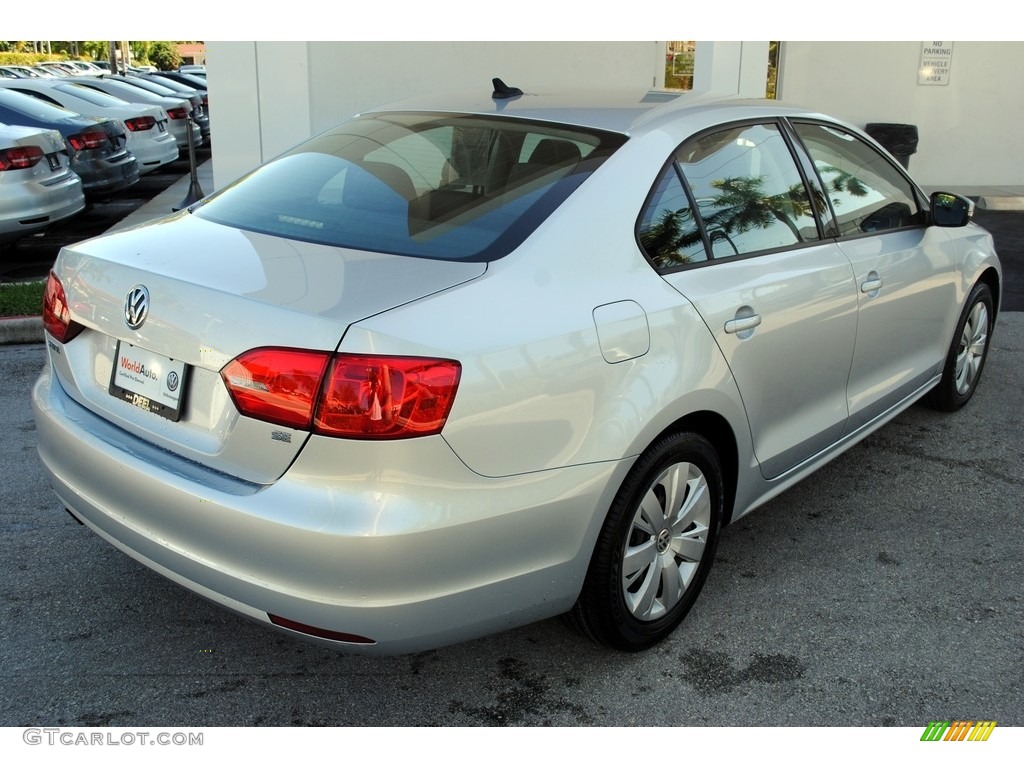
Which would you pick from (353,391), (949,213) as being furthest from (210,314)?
(949,213)

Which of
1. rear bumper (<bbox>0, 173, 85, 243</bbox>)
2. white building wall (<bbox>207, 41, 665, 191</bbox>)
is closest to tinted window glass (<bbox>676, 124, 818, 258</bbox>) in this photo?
white building wall (<bbox>207, 41, 665, 191</bbox>)

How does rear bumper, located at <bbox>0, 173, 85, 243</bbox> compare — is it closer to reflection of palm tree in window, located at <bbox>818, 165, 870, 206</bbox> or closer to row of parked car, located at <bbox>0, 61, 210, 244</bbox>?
row of parked car, located at <bbox>0, 61, 210, 244</bbox>

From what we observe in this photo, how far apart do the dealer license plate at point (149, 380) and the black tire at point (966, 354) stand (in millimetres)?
3736

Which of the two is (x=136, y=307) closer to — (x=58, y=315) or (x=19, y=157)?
(x=58, y=315)

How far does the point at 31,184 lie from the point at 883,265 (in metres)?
7.23

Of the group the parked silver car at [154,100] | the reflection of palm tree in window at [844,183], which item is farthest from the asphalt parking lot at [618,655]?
the parked silver car at [154,100]

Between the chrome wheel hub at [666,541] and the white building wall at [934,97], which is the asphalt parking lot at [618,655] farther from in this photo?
the white building wall at [934,97]

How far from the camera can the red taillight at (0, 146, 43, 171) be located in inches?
325

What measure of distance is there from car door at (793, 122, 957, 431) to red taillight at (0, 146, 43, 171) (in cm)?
695

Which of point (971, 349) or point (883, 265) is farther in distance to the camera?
point (971, 349)

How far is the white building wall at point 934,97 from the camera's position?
41.8 feet

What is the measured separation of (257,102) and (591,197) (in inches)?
247

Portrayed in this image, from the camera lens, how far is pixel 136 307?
2.58m
